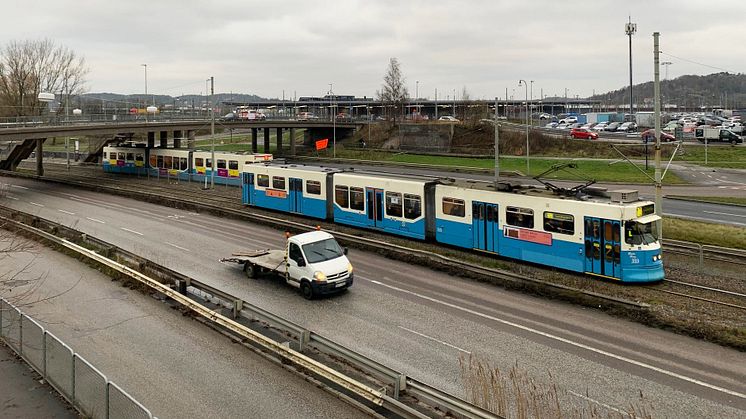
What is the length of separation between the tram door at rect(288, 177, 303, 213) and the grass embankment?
68.2 feet

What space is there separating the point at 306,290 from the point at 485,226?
9.25m

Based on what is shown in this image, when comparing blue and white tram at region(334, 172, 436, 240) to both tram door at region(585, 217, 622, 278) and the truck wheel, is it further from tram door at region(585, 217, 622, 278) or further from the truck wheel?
the truck wheel

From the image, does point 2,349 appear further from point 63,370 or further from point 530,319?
point 530,319

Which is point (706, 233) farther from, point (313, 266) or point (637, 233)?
point (313, 266)

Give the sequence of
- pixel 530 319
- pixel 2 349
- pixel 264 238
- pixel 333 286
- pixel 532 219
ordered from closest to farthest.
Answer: pixel 2 349, pixel 530 319, pixel 333 286, pixel 532 219, pixel 264 238

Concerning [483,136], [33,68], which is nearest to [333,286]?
[483,136]

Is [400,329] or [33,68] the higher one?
[33,68]

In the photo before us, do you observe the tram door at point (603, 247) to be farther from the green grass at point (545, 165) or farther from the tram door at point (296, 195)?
the green grass at point (545, 165)

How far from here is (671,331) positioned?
17.0 m

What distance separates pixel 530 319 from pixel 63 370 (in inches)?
513

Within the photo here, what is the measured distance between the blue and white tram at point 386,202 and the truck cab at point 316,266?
816cm

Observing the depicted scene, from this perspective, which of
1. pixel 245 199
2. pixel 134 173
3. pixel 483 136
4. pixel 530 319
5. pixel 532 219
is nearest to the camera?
pixel 530 319

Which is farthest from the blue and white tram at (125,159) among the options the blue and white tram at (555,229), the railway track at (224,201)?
the blue and white tram at (555,229)

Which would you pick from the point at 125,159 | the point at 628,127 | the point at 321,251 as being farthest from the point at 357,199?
the point at 628,127
